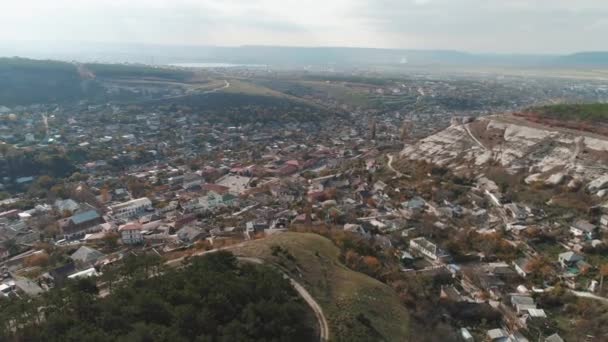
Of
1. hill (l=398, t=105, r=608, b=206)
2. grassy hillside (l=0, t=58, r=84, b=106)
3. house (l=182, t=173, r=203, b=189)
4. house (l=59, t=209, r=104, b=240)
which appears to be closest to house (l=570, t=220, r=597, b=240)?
hill (l=398, t=105, r=608, b=206)

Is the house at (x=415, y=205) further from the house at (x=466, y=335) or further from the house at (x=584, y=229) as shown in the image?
the house at (x=466, y=335)

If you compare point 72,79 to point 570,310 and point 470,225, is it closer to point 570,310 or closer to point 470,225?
point 470,225

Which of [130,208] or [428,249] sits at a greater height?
[428,249]

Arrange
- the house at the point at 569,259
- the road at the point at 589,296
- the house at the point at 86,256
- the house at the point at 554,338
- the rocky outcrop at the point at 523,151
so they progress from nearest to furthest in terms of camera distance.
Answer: the house at the point at 554,338, the road at the point at 589,296, the house at the point at 86,256, the house at the point at 569,259, the rocky outcrop at the point at 523,151

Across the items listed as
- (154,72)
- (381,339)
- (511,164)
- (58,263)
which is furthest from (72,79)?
(381,339)

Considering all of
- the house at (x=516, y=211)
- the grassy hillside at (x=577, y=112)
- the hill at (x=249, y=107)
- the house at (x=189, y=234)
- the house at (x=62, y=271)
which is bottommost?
the house at (x=189, y=234)

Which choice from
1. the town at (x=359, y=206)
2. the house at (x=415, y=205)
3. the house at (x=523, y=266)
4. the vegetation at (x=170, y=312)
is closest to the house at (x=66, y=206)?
the town at (x=359, y=206)

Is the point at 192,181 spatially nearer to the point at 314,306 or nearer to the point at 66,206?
the point at 66,206

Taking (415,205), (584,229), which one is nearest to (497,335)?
(584,229)
